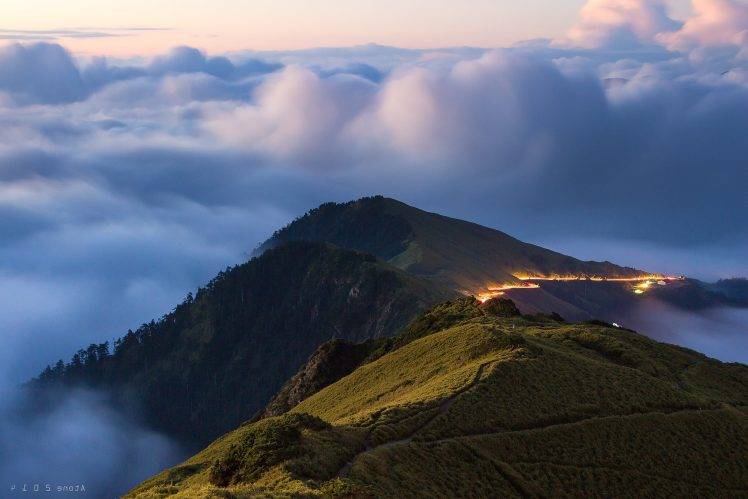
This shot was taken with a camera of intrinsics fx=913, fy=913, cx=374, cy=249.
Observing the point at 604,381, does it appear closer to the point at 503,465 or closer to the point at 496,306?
→ the point at 503,465

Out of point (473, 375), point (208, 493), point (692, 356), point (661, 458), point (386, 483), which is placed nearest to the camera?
point (208, 493)

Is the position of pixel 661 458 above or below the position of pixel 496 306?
below

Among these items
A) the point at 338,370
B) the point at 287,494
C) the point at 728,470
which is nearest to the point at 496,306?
the point at 338,370

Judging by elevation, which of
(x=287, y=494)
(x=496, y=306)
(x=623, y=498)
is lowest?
(x=623, y=498)

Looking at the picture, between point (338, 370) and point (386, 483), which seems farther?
point (338, 370)

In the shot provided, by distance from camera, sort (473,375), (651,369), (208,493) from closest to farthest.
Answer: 1. (208,493)
2. (473,375)
3. (651,369)

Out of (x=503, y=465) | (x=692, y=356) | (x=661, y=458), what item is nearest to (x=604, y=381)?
(x=661, y=458)
